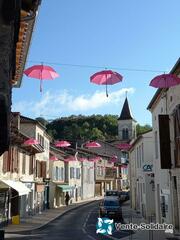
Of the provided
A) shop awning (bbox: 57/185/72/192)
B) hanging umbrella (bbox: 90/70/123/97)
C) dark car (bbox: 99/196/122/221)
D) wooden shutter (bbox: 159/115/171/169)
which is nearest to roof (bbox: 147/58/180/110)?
wooden shutter (bbox: 159/115/171/169)

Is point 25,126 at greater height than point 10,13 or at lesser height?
greater

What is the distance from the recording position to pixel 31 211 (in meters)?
36.6

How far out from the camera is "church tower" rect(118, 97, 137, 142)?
4208 inches

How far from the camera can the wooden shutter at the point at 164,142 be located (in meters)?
20.1

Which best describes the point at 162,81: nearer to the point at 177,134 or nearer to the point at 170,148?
the point at 177,134

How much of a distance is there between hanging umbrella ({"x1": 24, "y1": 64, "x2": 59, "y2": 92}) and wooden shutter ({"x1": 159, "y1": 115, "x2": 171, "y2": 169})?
878 cm

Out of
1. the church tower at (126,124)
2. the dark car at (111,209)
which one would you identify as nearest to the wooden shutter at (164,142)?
the dark car at (111,209)

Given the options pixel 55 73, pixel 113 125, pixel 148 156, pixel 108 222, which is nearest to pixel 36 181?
pixel 148 156

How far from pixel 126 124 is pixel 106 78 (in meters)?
93.9

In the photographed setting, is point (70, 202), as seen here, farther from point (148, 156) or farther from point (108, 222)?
point (108, 222)

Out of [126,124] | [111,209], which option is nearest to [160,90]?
[111,209]

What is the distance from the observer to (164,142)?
66.7 feet

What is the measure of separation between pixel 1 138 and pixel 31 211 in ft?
97.6

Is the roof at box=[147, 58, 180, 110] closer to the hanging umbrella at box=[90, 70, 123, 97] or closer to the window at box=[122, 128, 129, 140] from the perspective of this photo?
the hanging umbrella at box=[90, 70, 123, 97]
